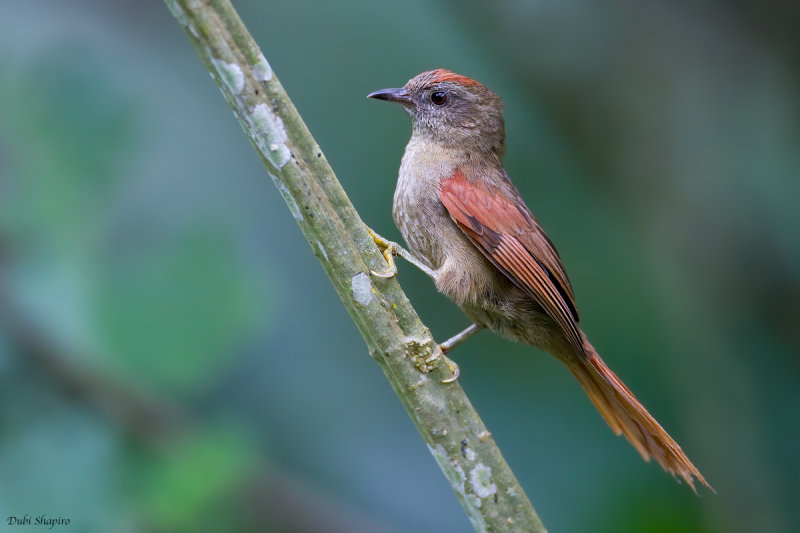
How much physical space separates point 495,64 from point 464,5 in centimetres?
45

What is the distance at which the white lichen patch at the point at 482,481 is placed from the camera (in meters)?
2.69

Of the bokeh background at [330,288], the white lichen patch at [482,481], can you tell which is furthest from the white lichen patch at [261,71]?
the bokeh background at [330,288]

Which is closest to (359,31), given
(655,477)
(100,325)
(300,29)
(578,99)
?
(300,29)

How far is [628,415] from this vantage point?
3381mm

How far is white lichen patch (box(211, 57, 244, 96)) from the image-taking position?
7.23ft

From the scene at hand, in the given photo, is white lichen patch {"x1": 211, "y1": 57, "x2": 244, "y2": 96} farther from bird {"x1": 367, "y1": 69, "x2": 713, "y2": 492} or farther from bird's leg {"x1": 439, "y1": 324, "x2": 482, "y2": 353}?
bird's leg {"x1": 439, "y1": 324, "x2": 482, "y2": 353}

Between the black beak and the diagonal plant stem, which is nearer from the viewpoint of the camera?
the diagonal plant stem

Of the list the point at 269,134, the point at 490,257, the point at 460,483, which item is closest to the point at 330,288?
the point at 490,257

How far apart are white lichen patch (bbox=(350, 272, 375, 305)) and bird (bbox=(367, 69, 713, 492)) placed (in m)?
0.57

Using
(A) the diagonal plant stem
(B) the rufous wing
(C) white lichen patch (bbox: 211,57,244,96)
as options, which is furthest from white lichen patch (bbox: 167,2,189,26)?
(B) the rufous wing

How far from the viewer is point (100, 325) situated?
388cm

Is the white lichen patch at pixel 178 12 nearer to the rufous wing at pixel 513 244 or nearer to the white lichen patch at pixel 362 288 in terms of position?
the white lichen patch at pixel 362 288

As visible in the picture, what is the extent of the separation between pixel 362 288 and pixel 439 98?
159 centimetres

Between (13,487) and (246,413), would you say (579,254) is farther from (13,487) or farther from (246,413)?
(13,487)
